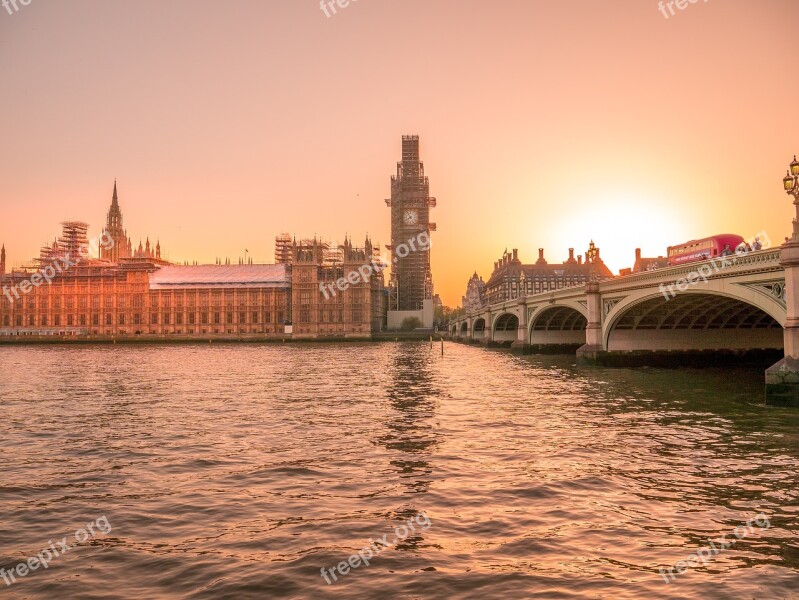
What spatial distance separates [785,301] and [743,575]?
20882mm

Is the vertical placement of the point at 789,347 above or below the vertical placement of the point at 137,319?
below

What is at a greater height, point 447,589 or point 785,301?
point 785,301

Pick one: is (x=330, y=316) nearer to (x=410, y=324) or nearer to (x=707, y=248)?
(x=410, y=324)

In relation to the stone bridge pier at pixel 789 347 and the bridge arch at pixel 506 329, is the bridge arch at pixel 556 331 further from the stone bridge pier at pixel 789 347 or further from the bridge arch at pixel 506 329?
the stone bridge pier at pixel 789 347

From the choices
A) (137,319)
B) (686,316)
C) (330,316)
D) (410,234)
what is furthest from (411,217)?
(686,316)

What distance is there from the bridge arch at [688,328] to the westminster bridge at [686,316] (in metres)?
0.08

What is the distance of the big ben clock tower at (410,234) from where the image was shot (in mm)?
169875

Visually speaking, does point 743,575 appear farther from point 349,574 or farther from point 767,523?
point 349,574

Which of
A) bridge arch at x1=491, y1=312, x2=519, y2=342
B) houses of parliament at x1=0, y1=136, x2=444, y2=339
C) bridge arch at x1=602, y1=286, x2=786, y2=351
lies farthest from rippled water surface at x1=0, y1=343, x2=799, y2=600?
houses of parliament at x1=0, y1=136, x2=444, y2=339

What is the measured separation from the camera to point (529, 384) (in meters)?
35.0

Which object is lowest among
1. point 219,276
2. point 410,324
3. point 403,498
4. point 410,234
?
point 403,498

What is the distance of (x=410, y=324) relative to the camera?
15662cm

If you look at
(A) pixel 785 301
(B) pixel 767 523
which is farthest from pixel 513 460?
(A) pixel 785 301

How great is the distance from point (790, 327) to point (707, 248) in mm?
20256
